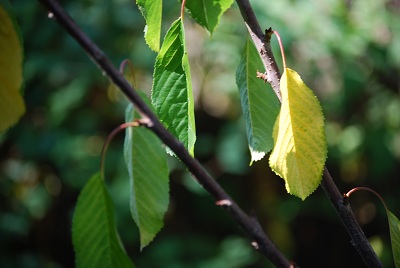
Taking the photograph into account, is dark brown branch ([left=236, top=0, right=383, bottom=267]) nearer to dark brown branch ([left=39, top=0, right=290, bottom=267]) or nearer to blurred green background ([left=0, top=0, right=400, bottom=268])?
dark brown branch ([left=39, top=0, right=290, bottom=267])

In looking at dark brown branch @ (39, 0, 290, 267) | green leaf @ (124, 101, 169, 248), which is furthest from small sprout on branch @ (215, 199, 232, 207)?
green leaf @ (124, 101, 169, 248)

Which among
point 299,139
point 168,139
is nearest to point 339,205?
point 299,139

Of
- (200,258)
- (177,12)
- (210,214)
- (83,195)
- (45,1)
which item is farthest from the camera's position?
(210,214)

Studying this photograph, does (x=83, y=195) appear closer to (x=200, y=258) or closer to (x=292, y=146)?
(x=292, y=146)

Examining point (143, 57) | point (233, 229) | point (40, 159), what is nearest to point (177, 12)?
point (143, 57)

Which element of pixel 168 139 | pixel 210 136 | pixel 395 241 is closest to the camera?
pixel 168 139

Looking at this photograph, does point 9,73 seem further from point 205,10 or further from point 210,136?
point 210,136

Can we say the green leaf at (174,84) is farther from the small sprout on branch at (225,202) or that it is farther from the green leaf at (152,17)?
the small sprout on branch at (225,202)
